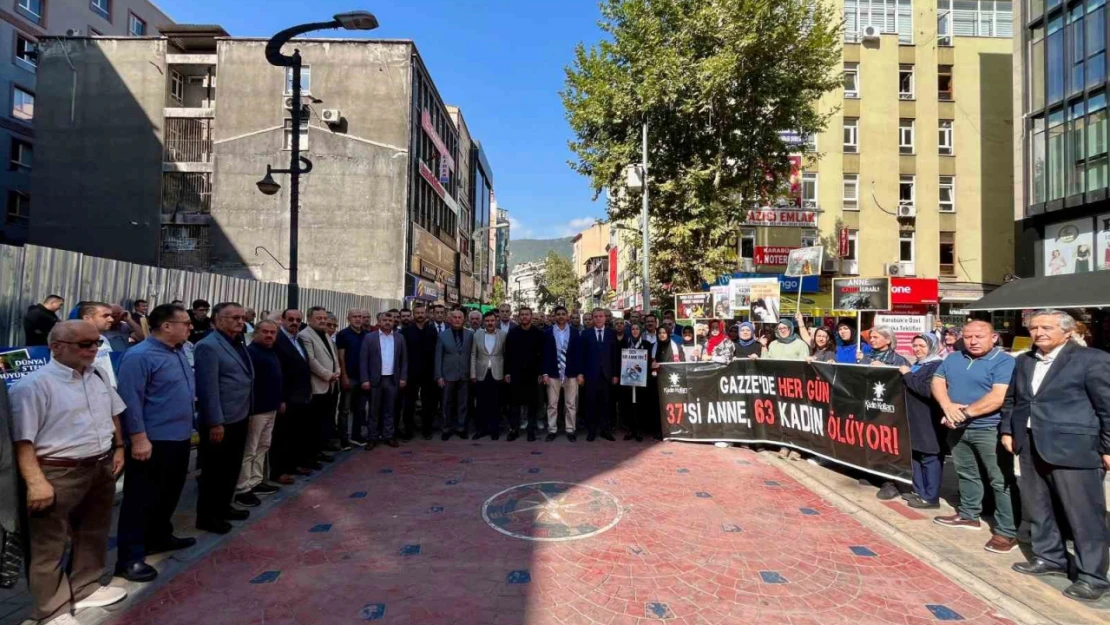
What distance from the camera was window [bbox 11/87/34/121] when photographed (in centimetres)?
2722

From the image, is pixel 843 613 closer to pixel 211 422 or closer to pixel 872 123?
pixel 211 422

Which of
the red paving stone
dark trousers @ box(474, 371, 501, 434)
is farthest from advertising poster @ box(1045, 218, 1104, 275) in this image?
dark trousers @ box(474, 371, 501, 434)

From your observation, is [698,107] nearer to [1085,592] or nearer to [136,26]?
[1085,592]

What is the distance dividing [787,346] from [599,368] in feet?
8.99

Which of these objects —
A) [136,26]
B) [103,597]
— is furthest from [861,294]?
[136,26]

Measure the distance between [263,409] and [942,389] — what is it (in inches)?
252

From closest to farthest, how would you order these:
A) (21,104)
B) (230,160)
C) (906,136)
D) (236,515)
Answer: (236,515) → (230,160) → (21,104) → (906,136)

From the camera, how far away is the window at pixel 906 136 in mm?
28062

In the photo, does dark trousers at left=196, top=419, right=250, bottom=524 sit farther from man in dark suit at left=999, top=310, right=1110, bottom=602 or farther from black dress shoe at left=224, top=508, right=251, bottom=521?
man in dark suit at left=999, top=310, right=1110, bottom=602

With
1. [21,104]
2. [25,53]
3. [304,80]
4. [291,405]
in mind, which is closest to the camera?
[291,405]

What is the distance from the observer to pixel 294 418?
21.2 feet

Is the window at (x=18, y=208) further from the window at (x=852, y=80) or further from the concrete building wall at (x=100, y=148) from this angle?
the window at (x=852, y=80)

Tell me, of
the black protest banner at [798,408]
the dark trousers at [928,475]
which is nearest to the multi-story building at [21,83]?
the black protest banner at [798,408]

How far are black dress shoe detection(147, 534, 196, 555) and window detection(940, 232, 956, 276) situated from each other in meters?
32.5
